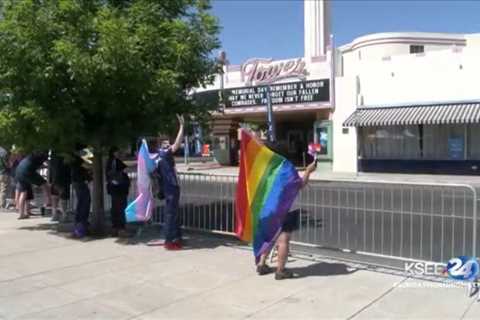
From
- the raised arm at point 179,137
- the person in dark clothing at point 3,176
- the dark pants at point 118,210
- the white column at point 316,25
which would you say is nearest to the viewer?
the raised arm at point 179,137

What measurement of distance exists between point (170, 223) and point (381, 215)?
3.04m

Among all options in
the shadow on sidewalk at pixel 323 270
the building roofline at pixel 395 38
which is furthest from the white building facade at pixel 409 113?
the shadow on sidewalk at pixel 323 270

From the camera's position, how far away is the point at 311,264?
→ 282 inches

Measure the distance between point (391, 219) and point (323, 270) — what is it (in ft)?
3.66

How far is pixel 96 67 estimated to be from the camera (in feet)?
25.7

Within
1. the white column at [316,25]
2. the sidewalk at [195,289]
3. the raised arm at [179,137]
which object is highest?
the white column at [316,25]

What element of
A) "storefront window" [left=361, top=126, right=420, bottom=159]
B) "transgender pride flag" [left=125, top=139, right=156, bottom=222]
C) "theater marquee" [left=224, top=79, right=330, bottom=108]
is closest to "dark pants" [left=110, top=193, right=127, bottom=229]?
"transgender pride flag" [left=125, top=139, right=156, bottom=222]

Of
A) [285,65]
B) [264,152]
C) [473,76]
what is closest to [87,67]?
[264,152]

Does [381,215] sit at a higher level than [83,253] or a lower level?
higher

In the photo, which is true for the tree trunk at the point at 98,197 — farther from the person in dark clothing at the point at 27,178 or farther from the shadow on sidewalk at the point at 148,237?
the person in dark clothing at the point at 27,178

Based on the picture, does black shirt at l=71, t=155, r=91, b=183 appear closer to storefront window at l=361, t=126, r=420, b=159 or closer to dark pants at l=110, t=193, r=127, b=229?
dark pants at l=110, t=193, r=127, b=229

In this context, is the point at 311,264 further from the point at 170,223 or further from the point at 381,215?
the point at 170,223

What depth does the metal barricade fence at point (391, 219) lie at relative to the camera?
21.3 ft

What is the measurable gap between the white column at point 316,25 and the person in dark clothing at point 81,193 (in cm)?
2959
